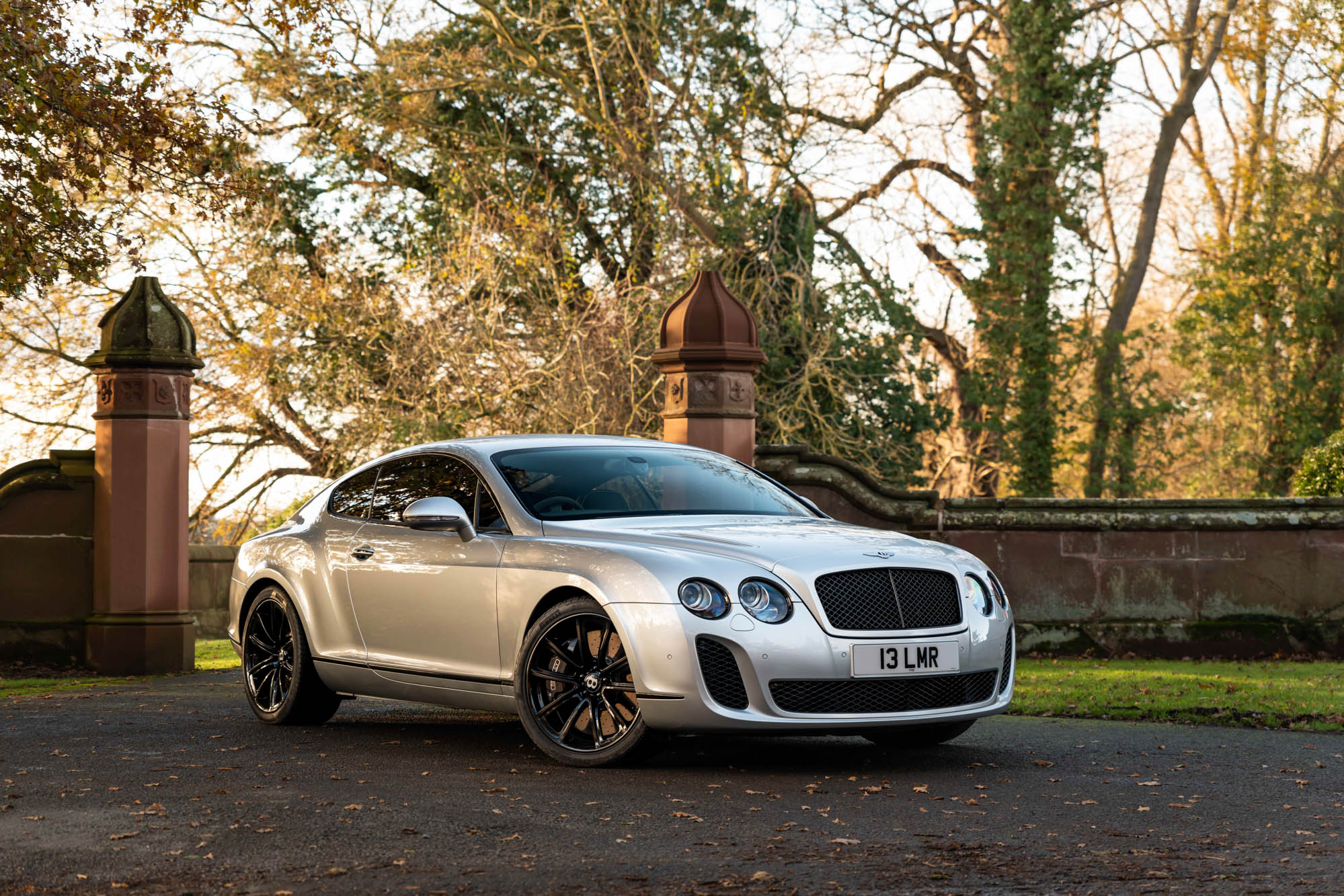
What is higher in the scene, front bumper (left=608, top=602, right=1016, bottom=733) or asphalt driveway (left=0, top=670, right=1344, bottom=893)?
front bumper (left=608, top=602, right=1016, bottom=733)

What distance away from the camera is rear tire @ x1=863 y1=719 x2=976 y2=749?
708 cm

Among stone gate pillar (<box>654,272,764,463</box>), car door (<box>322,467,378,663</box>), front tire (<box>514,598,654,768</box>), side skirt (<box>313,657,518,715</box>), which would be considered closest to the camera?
front tire (<box>514,598,654,768</box>)


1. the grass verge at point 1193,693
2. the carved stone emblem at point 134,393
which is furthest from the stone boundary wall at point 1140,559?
the carved stone emblem at point 134,393

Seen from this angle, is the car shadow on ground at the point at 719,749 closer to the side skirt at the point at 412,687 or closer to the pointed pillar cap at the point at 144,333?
the side skirt at the point at 412,687

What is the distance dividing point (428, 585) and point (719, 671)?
1.85 m

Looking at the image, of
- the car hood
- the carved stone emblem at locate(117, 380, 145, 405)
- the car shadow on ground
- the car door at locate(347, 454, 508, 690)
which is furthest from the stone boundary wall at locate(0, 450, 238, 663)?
the car hood

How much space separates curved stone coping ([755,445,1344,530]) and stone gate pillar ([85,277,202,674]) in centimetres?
503

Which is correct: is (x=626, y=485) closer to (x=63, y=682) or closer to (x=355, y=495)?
(x=355, y=495)

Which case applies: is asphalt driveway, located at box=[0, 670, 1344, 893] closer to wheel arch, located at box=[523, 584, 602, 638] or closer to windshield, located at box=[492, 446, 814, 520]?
wheel arch, located at box=[523, 584, 602, 638]

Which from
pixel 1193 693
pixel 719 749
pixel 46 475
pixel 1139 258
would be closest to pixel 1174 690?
pixel 1193 693

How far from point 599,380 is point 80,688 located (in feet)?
28.3

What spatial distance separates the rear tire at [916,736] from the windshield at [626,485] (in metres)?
1.23

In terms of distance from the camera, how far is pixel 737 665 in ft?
20.4

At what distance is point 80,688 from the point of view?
36.4 ft
